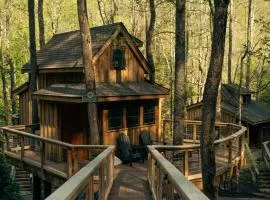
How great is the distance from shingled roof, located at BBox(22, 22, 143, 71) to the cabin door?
5.89 feet

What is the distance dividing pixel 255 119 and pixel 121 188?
936 inches

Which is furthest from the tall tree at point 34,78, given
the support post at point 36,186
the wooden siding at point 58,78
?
the wooden siding at point 58,78

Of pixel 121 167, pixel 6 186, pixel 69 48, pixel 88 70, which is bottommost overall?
pixel 121 167

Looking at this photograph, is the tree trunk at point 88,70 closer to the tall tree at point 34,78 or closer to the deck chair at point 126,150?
the deck chair at point 126,150

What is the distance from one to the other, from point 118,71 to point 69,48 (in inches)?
110

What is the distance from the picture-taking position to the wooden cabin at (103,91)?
14945 mm

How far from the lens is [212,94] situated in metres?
7.21

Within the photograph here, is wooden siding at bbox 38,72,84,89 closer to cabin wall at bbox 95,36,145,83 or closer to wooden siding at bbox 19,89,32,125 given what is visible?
cabin wall at bbox 95,36,145,83

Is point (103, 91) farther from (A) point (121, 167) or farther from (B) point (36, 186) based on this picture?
(B) point (36, 186)

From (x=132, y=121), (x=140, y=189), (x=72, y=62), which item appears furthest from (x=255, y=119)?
(x=140, y=189)

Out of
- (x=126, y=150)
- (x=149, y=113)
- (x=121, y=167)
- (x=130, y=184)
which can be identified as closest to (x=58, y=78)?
(x=149, y=113)

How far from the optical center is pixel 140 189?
962 centimetres

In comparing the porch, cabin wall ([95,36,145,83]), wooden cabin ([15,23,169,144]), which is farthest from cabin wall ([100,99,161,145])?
cabin wall ([95,36,145,83])

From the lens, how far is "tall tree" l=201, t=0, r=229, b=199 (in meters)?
7.08
